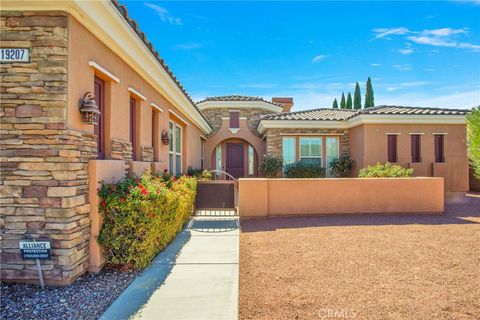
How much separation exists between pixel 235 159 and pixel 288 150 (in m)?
5.02

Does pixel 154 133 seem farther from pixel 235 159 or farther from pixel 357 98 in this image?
pixel 357 98

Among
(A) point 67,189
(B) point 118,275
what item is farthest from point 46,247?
(B) point 118,275

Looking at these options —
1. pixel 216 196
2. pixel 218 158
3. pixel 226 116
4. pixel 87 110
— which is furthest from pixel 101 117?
pixel 218 158

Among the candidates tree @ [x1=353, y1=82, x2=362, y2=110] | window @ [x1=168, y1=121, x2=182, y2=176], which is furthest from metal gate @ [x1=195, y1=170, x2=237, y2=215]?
tree @ [x1=353, y1=82, x2=362, y2=110]

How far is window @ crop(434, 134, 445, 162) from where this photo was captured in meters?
13.7

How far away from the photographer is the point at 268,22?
1058cm

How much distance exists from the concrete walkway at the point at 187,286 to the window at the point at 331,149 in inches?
391

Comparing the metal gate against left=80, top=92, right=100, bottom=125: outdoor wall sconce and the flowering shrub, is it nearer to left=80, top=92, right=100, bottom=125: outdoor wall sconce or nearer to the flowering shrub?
the flowering shrub

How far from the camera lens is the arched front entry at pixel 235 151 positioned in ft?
61.1

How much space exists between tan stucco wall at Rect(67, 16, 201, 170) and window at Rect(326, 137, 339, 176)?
9235 mm

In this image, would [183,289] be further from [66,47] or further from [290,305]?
[66,47]

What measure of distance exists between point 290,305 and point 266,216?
5431 mm

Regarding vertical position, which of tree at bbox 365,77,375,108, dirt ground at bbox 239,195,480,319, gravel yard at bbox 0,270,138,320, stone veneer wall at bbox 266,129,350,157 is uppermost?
tree at bbox 365,77,375,108

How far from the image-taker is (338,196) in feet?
30.6
